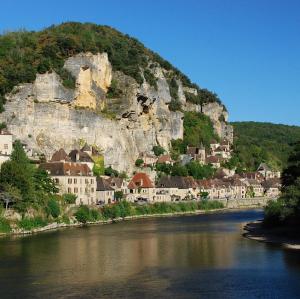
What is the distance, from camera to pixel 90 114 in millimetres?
83000

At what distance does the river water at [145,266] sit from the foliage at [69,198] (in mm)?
13005

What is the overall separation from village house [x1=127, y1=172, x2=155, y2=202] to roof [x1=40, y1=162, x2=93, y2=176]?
1371cm

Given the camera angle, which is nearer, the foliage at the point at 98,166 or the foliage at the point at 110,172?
the foliage at the point at 98,166

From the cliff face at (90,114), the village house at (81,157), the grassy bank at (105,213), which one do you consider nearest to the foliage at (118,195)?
the grassy bank at (105,213)

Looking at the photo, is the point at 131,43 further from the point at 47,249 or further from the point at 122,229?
the point at 47,249

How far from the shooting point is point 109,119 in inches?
3393

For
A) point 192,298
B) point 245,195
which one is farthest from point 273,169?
point 192,298

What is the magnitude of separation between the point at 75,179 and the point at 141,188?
1735 cm

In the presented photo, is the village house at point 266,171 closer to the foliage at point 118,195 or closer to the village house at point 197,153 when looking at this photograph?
the village house at point 197,153

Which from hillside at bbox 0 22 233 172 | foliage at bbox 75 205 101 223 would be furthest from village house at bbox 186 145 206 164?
foliage at bbox 75 205 101 223

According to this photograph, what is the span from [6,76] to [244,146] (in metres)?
69.9

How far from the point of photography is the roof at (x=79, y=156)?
76.1 m

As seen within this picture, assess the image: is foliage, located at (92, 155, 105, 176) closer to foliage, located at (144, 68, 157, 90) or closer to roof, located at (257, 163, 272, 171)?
foliage, located at (144, 68, 157, 90)

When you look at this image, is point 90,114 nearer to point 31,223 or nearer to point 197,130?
point 31,223
